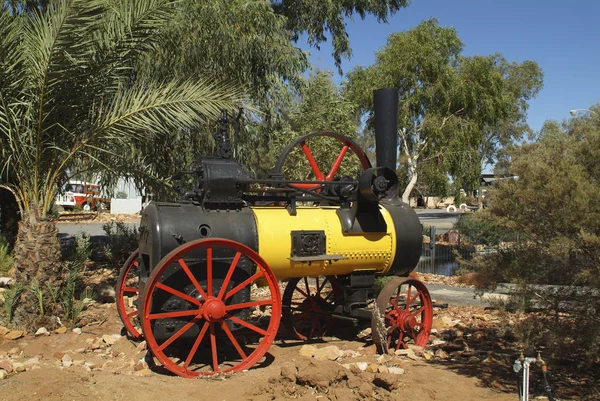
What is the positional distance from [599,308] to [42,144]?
21.0 feet

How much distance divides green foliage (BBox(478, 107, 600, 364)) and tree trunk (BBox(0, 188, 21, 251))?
9.91 metres

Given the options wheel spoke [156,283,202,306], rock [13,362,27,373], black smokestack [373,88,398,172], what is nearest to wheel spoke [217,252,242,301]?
wheel spoke [156,283,202,306]

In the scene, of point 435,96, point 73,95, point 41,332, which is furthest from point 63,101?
point 435,96

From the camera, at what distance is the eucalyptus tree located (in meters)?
21.0

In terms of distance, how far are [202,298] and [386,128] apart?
9.65 ft

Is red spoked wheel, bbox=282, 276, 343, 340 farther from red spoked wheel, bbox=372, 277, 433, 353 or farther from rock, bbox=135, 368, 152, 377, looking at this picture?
rock, bbox=135, 368, 152, 377

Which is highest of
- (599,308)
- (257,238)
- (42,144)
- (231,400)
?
(42,144)

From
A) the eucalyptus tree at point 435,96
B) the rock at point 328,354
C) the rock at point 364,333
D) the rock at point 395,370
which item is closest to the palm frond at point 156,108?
the rock at point 328,354

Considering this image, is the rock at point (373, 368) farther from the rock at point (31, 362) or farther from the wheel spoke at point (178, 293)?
the rock at point (31, 362)

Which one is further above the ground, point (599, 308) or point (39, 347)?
point (599, 308)

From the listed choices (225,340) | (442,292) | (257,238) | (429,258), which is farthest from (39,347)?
(429,258)

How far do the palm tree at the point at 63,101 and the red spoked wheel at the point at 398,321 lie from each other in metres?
3.29

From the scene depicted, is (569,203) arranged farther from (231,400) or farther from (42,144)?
(42,144)

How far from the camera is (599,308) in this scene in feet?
15.6
